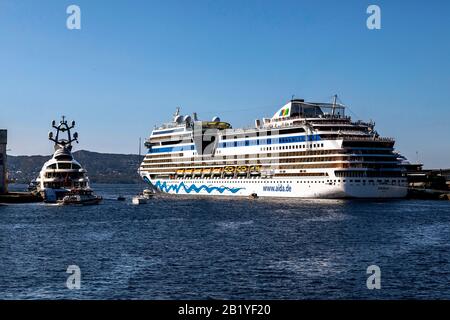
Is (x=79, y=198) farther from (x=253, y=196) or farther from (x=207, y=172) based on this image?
(x=207, y=172)

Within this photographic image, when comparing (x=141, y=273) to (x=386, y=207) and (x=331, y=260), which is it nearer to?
(x=331, y=260)

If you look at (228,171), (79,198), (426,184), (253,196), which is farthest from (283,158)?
(426,184)

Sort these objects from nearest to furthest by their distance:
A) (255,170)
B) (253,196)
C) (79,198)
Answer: (79,198), (253,196), (255,170)

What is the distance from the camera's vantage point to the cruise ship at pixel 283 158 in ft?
360

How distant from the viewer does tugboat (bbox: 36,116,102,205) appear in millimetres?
112537

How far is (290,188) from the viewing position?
11862 centimetres

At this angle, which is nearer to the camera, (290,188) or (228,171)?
(290,188)

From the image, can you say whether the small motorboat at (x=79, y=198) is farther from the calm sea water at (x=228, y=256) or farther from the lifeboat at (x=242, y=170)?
the lifeboat at (x=242, y=170)

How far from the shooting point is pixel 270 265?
41.1 metres

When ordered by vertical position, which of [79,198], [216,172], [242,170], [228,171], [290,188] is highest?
[242,170]

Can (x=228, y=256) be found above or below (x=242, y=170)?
below

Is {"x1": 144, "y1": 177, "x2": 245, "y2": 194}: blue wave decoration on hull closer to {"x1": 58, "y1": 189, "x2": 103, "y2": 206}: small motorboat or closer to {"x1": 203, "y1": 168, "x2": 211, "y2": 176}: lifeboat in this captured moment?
A: {"x1": 203, "y1": 168, "x2": 211, "y2": 176}: lifeboat

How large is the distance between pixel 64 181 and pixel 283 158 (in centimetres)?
4695
